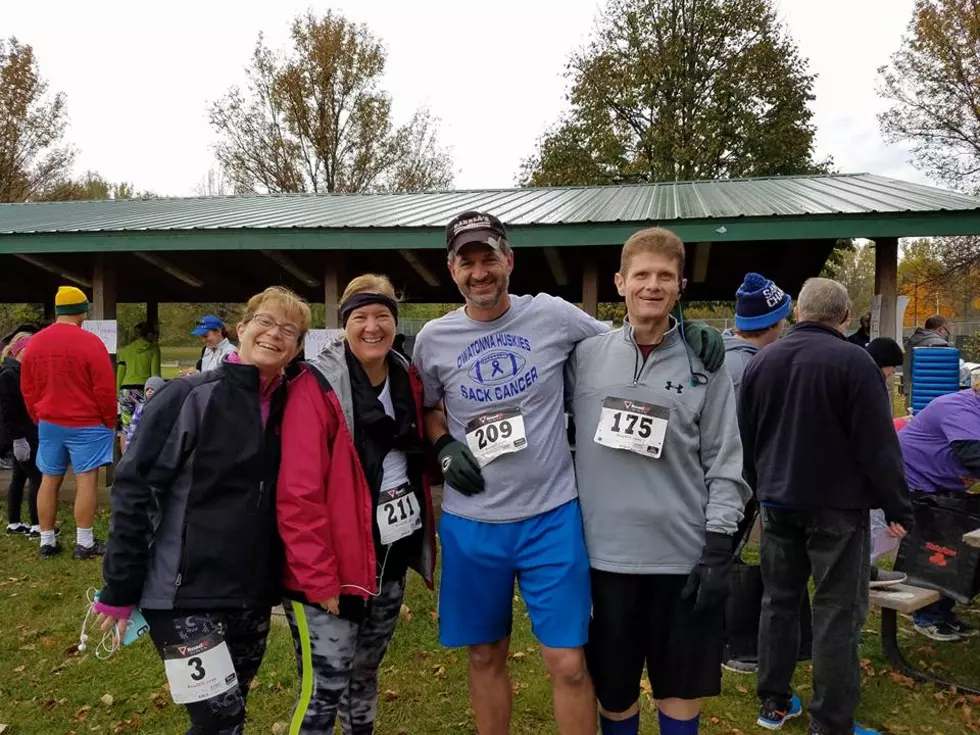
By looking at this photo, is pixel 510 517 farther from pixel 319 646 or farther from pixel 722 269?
pixel 722 269

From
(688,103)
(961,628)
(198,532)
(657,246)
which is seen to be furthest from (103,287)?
(688,103)

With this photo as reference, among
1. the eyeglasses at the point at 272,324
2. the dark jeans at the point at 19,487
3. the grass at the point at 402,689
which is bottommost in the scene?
the grass at the point at 402,689

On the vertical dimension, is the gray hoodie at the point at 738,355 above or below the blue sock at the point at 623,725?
above

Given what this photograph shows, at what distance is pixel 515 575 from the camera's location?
226cm

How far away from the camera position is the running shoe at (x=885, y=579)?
3.53 metres

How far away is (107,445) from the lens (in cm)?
523

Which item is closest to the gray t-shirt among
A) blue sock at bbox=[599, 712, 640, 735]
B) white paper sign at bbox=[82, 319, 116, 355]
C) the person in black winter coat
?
blue sock at bbox=[599, 712, 640, 735]

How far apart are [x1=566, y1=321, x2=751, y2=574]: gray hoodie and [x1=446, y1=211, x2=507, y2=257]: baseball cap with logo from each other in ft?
1.89

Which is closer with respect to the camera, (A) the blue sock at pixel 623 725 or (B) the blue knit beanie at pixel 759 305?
(A) the blue sock at pixel 623 725

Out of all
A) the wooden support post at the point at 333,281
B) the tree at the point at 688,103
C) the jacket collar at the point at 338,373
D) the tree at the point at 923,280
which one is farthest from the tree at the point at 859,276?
the jacket collar at the point at 338,373

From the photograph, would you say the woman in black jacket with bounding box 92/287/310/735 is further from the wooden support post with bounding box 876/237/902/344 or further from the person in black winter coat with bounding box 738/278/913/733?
the wooden support post with bounding box 876/237/902/344

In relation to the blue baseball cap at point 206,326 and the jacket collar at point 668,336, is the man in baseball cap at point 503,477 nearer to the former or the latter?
the jacket collar at point 668,336

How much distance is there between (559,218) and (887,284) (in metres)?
2.81

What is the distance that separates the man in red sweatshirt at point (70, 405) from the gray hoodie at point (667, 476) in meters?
4.39
